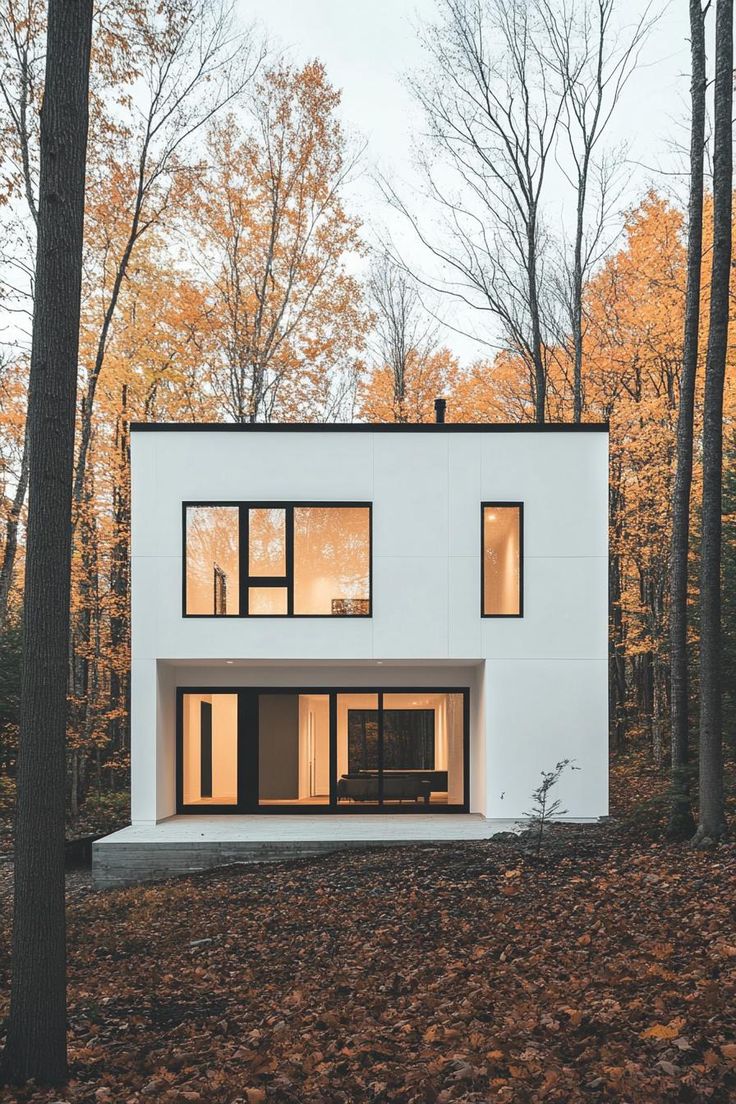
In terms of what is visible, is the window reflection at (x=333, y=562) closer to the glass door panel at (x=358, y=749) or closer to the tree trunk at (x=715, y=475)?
the glass door panel at (x=358, y=749)

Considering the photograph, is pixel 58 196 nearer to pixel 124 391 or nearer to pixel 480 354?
pixel 124 391

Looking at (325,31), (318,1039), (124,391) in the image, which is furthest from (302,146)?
(318,1039)

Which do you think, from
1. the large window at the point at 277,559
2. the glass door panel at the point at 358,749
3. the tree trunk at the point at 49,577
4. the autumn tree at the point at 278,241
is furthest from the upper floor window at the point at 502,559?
the tree trunk at the point at 49,577

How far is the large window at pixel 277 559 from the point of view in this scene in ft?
40.9

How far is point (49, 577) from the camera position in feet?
14.1

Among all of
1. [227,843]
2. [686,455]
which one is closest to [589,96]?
[686,455]

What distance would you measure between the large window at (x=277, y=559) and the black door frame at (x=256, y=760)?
1.61 m

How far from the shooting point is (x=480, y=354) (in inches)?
923

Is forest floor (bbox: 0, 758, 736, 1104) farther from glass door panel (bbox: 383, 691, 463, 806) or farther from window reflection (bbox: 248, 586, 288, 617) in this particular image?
window reflection (bbox: 248, 586, 288, 617)

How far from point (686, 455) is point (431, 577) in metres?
4.28

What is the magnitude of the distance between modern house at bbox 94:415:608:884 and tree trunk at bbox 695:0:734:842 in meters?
3.82

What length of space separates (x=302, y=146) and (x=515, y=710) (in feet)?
38.3

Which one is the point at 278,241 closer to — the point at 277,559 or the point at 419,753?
the point at 277,559

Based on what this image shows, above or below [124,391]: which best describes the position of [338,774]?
below
